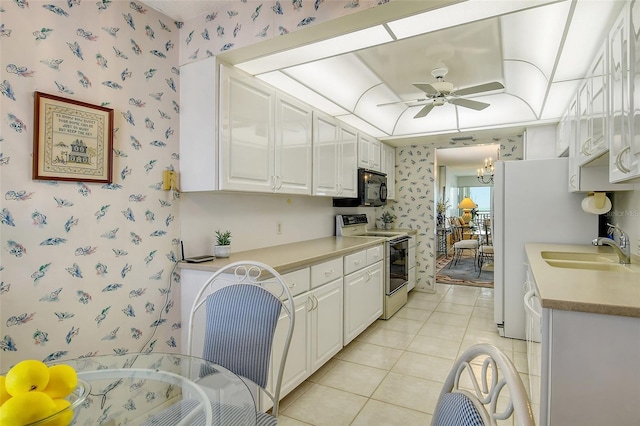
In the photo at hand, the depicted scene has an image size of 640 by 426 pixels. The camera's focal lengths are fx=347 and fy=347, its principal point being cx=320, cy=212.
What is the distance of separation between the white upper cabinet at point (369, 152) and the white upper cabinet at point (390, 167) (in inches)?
7.9

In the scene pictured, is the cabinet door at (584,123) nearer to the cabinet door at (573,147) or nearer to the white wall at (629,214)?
the cabinet door at (573,147)

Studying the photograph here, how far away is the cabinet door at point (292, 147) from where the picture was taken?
2609 millimetres

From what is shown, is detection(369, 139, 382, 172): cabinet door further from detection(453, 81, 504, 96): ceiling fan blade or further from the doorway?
detection(453, 81, 504, 96): ceiling fan blade

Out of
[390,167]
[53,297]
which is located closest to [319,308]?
[53,297]

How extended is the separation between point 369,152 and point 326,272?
7.05 feet

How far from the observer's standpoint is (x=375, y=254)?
3547 millimetres

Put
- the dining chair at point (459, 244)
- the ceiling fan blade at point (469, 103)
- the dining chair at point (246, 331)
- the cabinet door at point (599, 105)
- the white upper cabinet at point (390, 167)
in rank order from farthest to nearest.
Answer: the dining chair at point (459, 244)
the white upper cabinet at point (390, 167)
the ceiling fan blade at point (469, 103)
the cabinet door at point (599, 105)
the dining chair at point (246, 331)

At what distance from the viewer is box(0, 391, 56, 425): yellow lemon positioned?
2.33 ft

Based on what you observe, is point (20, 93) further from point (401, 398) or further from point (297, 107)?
point (401, 398)

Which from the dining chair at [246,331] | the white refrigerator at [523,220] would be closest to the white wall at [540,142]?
the white refrigerator at [523,220]

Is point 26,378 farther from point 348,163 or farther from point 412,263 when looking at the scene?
point 412,263

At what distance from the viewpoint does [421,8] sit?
1.57m

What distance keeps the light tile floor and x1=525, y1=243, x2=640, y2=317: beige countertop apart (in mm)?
1112

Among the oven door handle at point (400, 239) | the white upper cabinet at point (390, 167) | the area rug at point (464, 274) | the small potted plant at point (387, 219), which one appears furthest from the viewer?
the area rug at point (464, 274)
